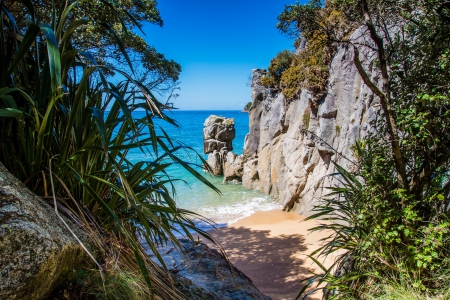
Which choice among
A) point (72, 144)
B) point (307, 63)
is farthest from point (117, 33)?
point (307, 63)

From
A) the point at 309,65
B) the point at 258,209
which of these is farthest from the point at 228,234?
the point at 309,65

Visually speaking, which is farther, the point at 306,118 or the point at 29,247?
the point at 306,118

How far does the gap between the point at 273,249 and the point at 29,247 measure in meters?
7.09

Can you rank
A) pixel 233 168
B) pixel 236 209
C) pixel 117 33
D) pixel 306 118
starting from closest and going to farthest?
1. pixel 117 33
2. pixel 306 118
3. pixel 236 209
4. pixel 233 168

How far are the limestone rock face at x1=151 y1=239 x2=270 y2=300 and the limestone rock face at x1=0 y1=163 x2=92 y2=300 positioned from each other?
0.81 metres

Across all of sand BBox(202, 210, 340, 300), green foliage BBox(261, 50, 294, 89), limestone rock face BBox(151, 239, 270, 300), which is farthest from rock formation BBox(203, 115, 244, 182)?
limestone rock face BBox(151, 239, 270, 300)

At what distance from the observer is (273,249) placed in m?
7.64

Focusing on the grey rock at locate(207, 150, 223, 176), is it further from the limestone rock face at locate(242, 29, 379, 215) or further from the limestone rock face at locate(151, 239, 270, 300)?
the limestone rock face at locate(151, 239, 270, 300)

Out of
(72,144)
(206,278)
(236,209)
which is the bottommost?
(236,209)

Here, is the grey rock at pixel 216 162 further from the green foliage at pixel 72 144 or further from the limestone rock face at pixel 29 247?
the limestone rock face at pixel 29 247

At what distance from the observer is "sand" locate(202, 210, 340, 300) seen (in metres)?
5.61

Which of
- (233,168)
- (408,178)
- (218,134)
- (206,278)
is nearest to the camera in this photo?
(206,278)

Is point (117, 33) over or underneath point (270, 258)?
over

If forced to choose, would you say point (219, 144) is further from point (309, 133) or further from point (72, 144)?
point (72, 144)
